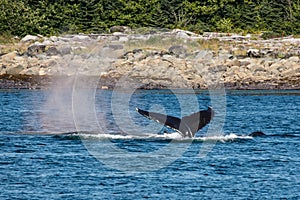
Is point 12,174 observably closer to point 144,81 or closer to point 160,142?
point 160,142

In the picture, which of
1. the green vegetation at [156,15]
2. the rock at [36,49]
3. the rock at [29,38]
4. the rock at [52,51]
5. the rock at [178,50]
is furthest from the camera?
the green vegetation at [156,15]

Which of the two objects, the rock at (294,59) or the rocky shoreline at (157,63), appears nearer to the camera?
the rocky shoreline at (157,63)

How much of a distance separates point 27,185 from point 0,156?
14.8 feet

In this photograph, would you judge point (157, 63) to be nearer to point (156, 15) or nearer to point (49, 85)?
point (49, 85)

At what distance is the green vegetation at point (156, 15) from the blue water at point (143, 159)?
40756 millimetres

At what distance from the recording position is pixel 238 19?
8206 centimetres

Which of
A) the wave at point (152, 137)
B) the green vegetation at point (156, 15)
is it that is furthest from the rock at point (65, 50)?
the wave at point (152, 137)

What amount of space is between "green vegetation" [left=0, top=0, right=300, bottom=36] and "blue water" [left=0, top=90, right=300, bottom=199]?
40756 mm

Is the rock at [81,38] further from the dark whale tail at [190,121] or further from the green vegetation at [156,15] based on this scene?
the dark whale tail at [190,121]

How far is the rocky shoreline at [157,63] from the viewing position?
5425cm

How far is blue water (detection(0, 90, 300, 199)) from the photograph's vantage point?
63.1 ft

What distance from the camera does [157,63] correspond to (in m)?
56.4

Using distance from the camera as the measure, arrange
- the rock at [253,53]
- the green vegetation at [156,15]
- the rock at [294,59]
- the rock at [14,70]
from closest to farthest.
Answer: the rock at [14,70], the rock at [294,59], the rock at [253,53], the green vegetation at [156,15]

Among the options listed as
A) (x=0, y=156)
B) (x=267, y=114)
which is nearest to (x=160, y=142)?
(x=0, y=156)
